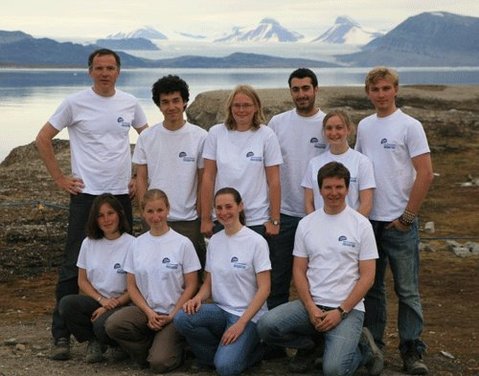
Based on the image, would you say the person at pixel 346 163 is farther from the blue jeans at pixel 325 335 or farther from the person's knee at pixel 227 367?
the person's knee at pixel 227 367

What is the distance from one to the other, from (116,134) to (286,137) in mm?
1101

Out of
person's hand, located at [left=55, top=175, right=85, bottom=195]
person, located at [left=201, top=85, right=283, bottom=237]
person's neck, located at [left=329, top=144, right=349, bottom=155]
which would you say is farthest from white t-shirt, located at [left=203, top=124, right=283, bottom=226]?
person's hand, located at [left=55, top=175, right=85, bottom=195]

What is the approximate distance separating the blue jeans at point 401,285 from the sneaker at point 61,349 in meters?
1.94

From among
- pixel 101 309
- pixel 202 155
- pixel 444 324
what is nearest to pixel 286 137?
pixel 202 155

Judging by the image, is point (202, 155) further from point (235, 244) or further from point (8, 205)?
point (8, 205)

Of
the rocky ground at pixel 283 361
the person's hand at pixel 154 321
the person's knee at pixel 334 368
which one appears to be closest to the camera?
the person's knee at pixel 334 368

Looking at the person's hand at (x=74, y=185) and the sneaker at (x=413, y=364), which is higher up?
the person's hand at (x=74, y=185)

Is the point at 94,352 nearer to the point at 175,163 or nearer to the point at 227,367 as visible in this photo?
the point at 227,367

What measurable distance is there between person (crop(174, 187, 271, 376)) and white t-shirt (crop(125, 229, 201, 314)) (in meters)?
0.15

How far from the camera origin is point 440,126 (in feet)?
71.9

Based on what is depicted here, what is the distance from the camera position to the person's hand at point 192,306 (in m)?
5.52

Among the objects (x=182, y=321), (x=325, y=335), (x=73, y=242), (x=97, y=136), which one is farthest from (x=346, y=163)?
(x=73, y=242)

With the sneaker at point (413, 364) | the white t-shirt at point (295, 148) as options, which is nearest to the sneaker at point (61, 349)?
the white t-shirt at point (295, 148)

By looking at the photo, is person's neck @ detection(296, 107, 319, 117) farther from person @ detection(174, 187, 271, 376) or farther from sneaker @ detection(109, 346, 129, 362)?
sneaker @ detection(109, 346, 129, 362)
